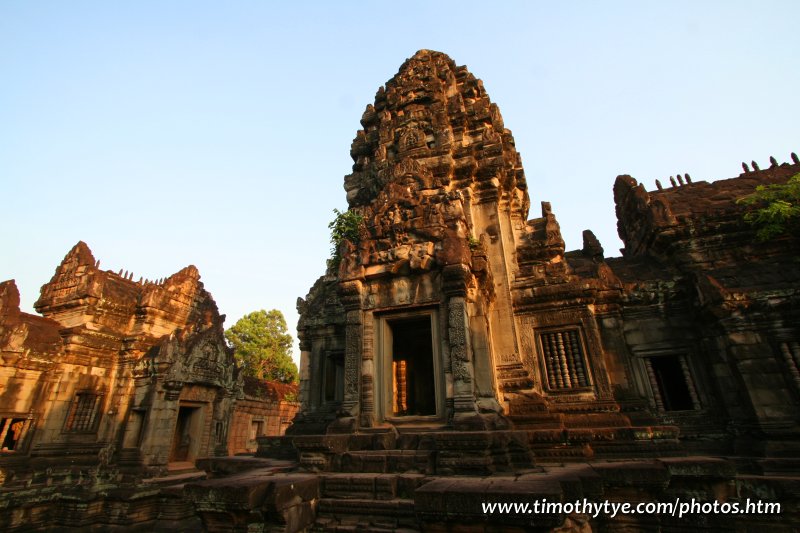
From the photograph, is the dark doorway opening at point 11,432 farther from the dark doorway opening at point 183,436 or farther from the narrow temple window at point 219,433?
the narrow temple window at point 219,433

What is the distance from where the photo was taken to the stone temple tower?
7473mm

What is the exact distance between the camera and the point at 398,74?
14469 mm

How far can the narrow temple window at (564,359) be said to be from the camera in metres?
9.37

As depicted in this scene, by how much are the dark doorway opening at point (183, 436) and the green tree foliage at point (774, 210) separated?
699 inches

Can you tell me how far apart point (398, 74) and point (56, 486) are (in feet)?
52.6

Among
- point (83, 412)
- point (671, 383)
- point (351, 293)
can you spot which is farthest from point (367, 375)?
point (83, 412)

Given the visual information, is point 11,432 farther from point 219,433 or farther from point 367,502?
point 367,502

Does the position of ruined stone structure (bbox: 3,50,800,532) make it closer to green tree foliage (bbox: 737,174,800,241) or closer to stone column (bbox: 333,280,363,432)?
stone column (bbox: 333,280,363,432)

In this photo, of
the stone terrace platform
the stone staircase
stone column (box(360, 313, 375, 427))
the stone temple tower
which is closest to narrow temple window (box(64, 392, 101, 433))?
the stone temple tower

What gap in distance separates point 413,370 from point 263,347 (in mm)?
30830

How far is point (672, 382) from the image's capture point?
10180mm

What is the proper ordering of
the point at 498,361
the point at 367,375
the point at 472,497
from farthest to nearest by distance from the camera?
the point at 498,361, the point at 367,375, the point at 472,497

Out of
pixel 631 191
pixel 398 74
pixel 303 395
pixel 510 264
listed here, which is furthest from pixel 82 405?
pixel 631 191

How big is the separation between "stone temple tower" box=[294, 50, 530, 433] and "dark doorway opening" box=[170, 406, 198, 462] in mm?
5562
